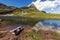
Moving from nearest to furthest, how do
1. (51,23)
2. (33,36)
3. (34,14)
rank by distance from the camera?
(33,36)
(51,23)
(34,14)

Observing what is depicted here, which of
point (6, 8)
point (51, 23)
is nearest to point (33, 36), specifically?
point (51, 23)

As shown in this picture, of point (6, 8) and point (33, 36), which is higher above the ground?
point (6, 8)

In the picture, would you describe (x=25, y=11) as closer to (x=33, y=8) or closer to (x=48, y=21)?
(x=33, y=8)

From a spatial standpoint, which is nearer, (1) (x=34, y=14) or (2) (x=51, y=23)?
(2) (x=51, y=23)

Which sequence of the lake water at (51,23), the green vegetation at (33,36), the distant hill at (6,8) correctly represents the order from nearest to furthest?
1. the green vegetation at (33,36)
2. the lake water at (51,23)
3. the distant hill at (6,8)

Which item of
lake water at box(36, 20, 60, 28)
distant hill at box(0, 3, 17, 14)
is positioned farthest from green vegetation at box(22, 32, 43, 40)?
distant hill at box(0, 3, 17, 14)

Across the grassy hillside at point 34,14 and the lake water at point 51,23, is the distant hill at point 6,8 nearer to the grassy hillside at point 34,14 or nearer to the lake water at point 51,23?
the grassy hillside at point 34,14

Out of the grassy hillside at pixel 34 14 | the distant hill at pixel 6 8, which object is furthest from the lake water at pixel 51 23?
the distant hill at pixel 6 8

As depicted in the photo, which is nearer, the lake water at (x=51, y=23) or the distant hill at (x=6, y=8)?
the lake water at (x=51, y=23)

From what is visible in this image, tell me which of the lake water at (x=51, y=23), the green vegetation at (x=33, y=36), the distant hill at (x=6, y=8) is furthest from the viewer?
the distant hill at (x=6, y=8)

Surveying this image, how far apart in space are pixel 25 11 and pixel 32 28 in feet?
3.48

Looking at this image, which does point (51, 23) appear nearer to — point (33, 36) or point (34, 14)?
point (34, 14)

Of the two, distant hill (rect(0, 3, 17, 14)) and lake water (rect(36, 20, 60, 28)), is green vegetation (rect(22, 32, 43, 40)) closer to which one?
lake water (rect(36, 20, 60, 28))

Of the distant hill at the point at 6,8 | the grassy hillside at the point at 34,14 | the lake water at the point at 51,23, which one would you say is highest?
the distant hill at the point at 6,8
